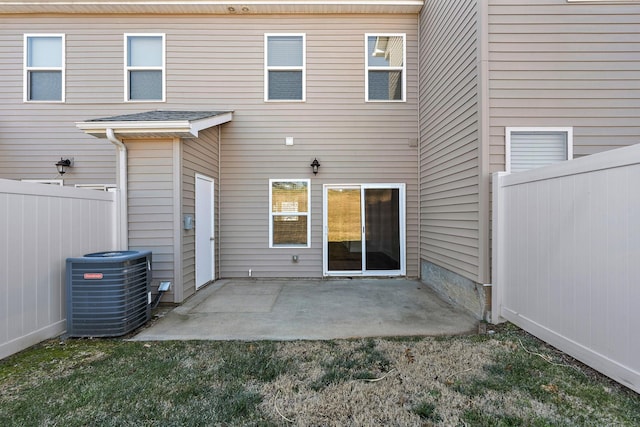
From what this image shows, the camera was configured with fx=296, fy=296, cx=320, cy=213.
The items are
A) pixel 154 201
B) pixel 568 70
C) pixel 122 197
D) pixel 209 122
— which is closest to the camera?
pixel 568 70

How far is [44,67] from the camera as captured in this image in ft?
20.2

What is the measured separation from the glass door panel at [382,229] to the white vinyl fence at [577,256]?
2.70 m

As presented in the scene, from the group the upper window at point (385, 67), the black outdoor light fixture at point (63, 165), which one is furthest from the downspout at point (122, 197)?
the upper window at point (385, 67)

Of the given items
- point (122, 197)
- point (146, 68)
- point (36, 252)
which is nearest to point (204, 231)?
point (122, 197)

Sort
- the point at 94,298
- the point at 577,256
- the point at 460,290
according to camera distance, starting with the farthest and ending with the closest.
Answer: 1. the point at 460,290
2. the point at 94,298
3. the point at 577,256

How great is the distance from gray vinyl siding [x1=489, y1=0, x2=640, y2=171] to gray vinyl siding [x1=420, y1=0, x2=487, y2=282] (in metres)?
0.30

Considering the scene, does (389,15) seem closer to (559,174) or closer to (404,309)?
(559,174)

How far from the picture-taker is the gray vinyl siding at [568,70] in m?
3.83

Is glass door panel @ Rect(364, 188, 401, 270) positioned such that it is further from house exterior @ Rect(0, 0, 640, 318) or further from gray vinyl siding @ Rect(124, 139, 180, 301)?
gray vinyl siding @ Rect(124, 139, 180, 301)

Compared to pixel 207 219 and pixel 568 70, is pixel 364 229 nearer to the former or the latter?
pixel 207 219

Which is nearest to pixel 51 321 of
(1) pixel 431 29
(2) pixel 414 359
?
(2) pixel 414 359

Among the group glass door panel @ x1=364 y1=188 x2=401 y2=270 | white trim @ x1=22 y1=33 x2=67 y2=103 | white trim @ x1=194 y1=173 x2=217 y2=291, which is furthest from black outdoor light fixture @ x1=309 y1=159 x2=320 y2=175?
white trim @ x1=22 y1=33 x2=67 y2=103

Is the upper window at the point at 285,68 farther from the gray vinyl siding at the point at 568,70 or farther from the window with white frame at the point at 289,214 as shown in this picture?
the gray vinyl siding at the point at 568,70

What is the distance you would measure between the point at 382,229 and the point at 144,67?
603cm
